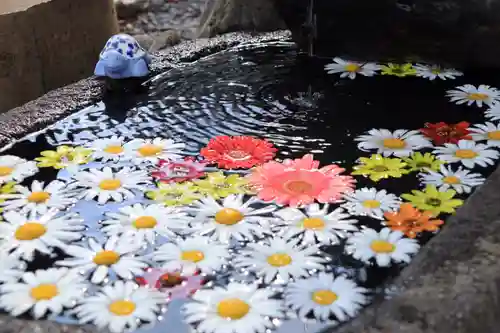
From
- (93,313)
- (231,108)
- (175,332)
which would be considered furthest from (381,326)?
(231,108)

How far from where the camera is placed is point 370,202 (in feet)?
4.07

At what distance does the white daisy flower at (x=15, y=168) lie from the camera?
1.35 metres

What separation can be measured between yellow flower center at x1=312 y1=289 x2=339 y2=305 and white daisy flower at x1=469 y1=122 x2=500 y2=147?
0.65 metres

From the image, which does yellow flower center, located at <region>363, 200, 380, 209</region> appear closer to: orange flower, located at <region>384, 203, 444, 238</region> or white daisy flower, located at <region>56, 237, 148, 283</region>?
orange flower, located at <region>384, 203, 444, 238</region>

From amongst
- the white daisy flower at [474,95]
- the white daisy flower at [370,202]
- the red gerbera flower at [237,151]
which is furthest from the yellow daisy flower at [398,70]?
the white daisy flower at [370,202]

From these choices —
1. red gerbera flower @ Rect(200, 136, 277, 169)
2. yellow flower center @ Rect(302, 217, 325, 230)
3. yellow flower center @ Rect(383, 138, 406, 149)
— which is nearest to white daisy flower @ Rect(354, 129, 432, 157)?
yellow flower center @ Rect(383, 138, 406, 149)

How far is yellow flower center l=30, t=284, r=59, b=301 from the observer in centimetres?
99

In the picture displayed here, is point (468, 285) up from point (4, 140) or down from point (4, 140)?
down

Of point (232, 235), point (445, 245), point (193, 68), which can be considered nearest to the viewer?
point (445, 245)

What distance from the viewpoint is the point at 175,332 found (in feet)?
3.03

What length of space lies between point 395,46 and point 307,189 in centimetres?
82

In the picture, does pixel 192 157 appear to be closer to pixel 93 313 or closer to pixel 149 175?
pixel 149 175

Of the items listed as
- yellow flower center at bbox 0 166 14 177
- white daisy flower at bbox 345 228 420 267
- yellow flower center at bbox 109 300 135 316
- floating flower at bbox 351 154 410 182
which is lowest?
white daisy flower at bbox 345 228 420 267

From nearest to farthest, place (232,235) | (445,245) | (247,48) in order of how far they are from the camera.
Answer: (445,245), (232,235), (247,48)
